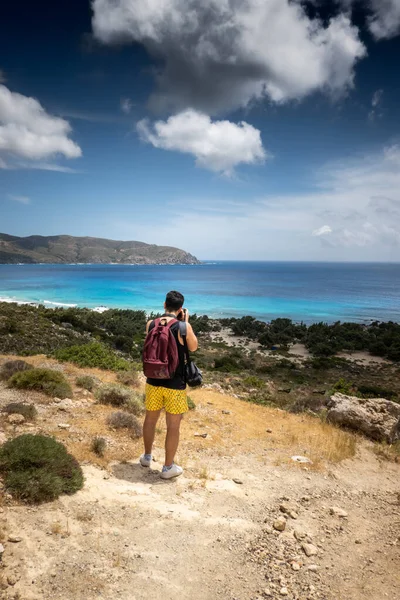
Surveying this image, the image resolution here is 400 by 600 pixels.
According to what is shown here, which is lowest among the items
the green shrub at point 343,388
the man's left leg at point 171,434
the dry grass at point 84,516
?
the green shrub at point 343,388

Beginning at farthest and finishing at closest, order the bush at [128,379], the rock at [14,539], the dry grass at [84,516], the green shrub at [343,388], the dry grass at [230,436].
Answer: the green shrub at [343,388]
the bush at [128,379]
the dry grass at [230,436]
the dry grass at [84,516]
the rock at [14,539]

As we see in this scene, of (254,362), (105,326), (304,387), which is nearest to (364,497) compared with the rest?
(304,387)

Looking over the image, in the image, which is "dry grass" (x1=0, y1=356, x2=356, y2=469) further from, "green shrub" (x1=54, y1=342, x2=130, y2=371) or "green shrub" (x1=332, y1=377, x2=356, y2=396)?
"green shrub" (x1=332, y1=377, x2=356, y2=396)

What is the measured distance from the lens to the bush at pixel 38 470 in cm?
363

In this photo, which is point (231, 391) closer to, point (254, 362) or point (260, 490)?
point (260, 490)

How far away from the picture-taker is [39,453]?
403cm

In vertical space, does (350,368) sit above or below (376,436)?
below

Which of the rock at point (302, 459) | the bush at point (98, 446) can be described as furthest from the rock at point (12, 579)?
the rock at point (302, 459)

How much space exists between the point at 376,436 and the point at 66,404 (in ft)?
22.6

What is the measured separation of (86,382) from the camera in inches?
335

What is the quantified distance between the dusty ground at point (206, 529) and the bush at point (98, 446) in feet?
0.34

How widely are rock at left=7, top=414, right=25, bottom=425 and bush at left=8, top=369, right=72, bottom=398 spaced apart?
1.70 metres

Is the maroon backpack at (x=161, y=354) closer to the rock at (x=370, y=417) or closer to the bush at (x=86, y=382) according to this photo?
the bush at (x=86, y=382)

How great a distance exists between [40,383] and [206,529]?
215 inches
